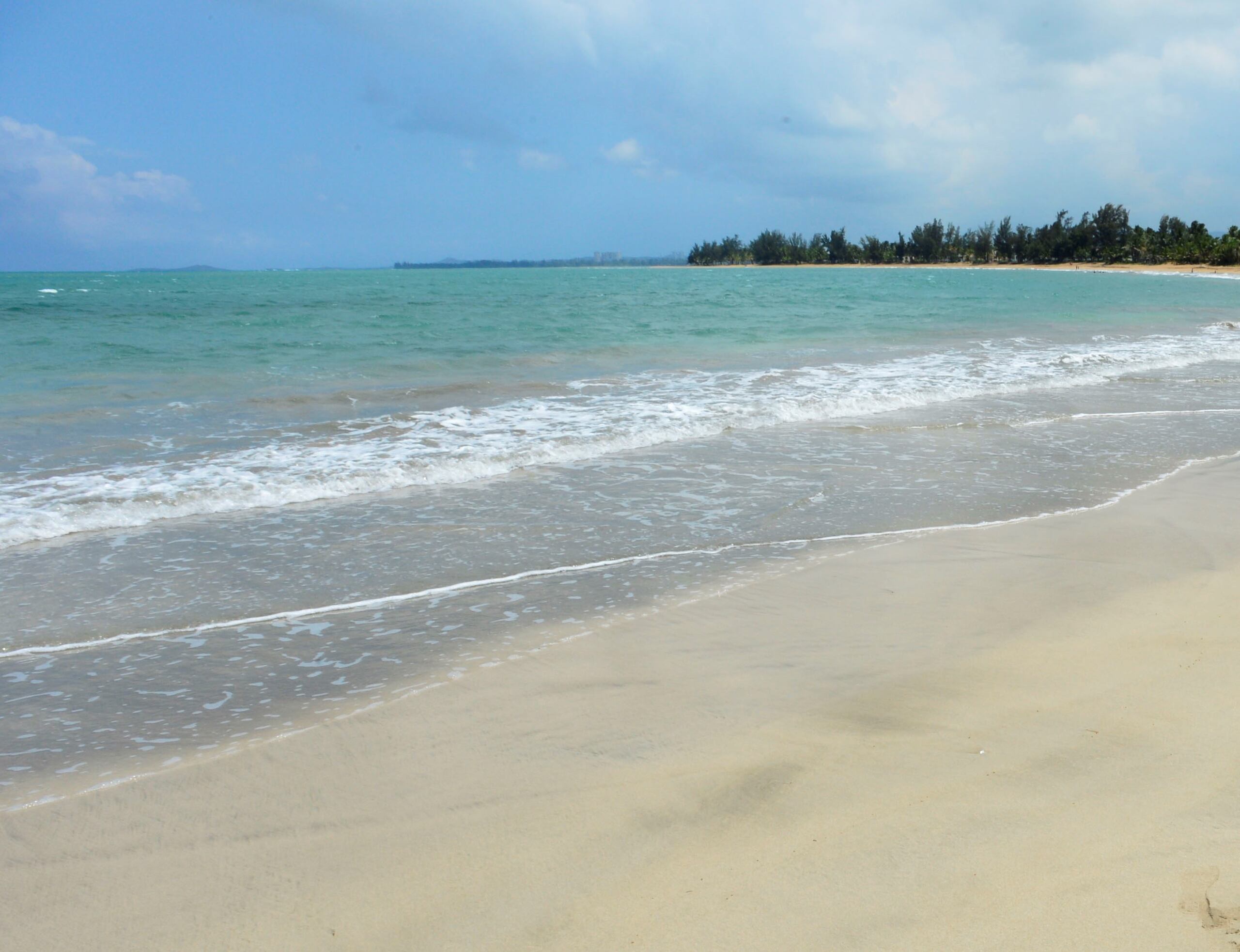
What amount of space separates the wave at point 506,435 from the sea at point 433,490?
5 centimetres

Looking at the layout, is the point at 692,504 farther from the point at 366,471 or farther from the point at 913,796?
the point at 913,796

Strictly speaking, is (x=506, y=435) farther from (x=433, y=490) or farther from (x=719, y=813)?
(x=719, y=813)

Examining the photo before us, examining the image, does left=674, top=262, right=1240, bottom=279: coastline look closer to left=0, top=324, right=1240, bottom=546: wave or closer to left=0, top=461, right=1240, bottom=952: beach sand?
left=0, top=324, right=1240, bottom=546: wave

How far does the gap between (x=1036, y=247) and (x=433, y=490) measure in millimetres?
148468

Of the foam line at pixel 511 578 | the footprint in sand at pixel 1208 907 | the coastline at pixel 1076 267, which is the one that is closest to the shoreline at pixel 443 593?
the foam line at pixel 511 578

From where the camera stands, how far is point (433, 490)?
290 inches

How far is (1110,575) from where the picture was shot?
4.97 m

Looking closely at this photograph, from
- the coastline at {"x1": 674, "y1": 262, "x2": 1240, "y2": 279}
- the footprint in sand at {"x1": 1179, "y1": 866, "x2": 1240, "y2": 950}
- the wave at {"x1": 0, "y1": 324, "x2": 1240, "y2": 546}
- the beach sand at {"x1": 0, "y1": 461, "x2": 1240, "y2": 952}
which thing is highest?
the coastline at {"x1": 674, "y1": 262, "x2": 1240, "y2": 279}

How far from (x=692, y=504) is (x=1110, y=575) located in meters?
2.86

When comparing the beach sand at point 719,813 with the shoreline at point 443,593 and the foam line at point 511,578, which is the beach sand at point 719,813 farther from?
the foam line at point 511,578

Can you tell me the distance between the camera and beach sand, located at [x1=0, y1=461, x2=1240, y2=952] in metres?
2.23

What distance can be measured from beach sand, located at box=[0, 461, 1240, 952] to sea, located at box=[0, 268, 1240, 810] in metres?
0.35

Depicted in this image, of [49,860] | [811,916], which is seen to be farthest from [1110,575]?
[49,860]

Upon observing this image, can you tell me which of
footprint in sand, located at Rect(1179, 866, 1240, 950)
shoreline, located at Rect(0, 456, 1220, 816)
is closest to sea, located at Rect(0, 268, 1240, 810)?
shoreline, located at Rect(0, 456, 1220, 816)
